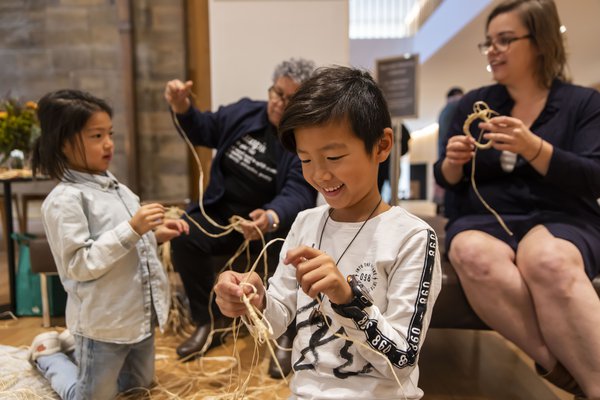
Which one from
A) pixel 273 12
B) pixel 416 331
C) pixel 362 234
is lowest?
pixel 416 331

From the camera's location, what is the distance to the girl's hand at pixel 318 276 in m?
0.56

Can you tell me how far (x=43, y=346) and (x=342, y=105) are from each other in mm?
1259

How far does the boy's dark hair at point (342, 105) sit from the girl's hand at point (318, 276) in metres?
0.22

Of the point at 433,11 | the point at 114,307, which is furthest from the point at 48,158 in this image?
the point at 433,11

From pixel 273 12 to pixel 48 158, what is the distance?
1.39m

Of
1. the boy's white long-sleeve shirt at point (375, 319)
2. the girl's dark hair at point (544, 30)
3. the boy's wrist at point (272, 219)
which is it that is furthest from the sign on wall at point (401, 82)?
the boy's white long-sleeve shirt at point (375, 319)

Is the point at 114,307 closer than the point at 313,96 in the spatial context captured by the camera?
No

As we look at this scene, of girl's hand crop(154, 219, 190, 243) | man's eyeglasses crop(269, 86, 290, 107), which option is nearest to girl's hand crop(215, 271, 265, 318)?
girl's hand crop(154, 219, 190, 243)

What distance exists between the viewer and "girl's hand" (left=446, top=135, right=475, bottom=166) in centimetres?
125

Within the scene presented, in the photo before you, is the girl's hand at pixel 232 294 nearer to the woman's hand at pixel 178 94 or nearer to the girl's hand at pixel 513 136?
the girl's hand at pixel 513 136

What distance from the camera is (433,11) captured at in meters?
5.65

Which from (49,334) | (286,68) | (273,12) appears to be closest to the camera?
(49,334)

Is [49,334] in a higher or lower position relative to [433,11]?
lower

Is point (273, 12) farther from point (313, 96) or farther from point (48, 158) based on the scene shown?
point (313, 96)
